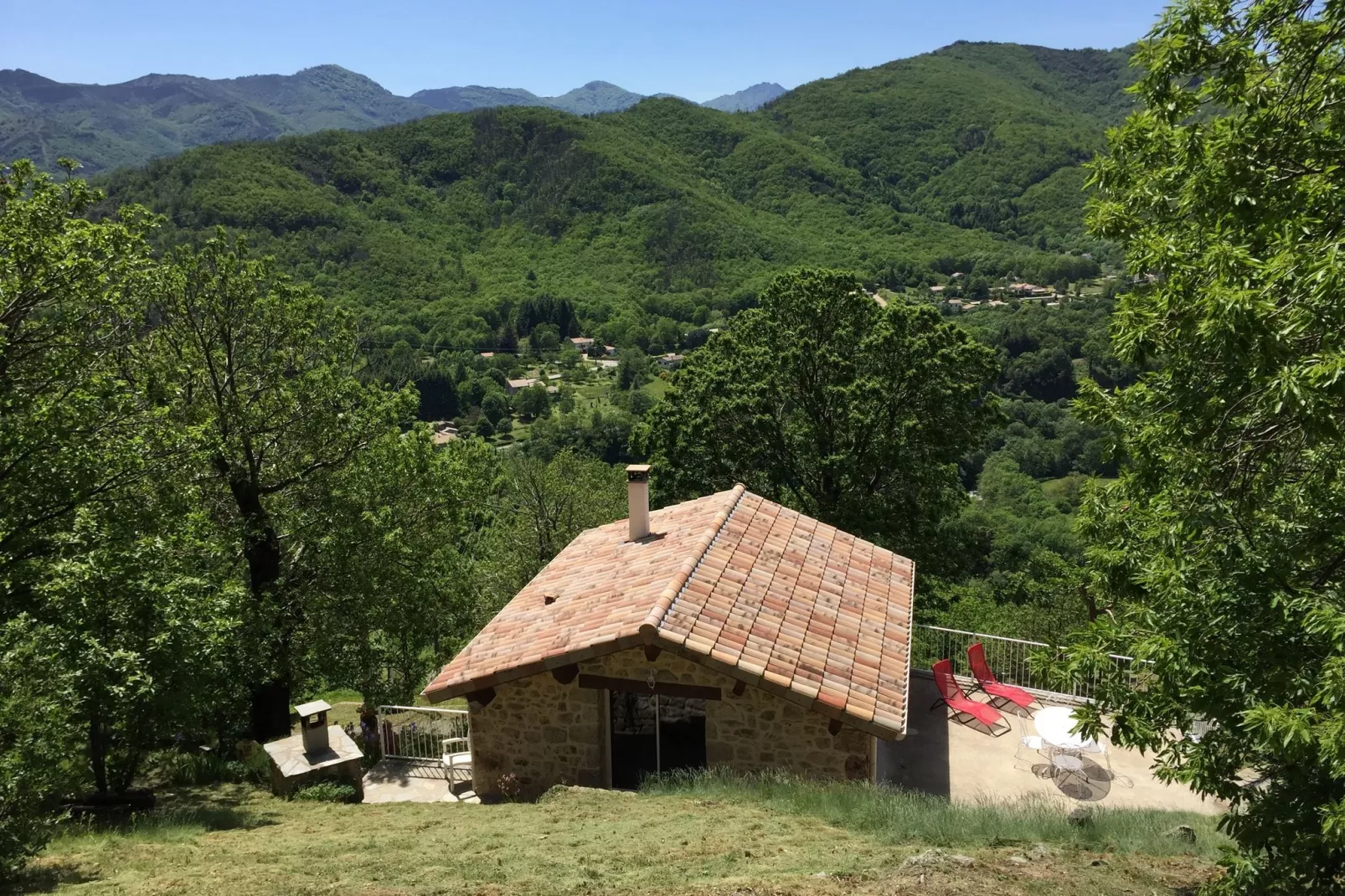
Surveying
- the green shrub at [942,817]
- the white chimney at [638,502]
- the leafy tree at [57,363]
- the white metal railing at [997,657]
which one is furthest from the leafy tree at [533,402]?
the green shrub at [942,817]

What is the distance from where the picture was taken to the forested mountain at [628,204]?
13062 centimetres

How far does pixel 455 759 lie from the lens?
1330cm

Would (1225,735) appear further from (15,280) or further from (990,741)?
(15,280)

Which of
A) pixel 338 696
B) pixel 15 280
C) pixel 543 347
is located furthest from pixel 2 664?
pixel 543 347

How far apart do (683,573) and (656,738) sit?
2117mm

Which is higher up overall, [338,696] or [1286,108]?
[1286,108]

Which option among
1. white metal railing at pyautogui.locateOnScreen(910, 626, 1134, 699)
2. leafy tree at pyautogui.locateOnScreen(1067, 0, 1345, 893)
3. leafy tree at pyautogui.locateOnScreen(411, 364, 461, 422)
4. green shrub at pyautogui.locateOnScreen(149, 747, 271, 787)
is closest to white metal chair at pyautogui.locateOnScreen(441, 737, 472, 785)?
green shrub at pyautogui.locateOnScreen(149, 747, 271, 787)

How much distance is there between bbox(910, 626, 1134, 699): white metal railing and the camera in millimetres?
14828

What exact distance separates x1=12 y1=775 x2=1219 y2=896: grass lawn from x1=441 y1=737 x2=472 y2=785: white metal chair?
238 centimetres

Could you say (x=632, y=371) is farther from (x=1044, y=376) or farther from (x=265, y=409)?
(x=265, y=409)

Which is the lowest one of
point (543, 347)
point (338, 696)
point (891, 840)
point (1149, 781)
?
point (338, 696)

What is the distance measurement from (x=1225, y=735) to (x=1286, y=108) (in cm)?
425

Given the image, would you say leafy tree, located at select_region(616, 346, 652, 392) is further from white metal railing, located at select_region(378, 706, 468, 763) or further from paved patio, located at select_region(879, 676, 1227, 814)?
paved patio, located at select_region(879, 676, 1227, 814)

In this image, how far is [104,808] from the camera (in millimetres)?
11141
